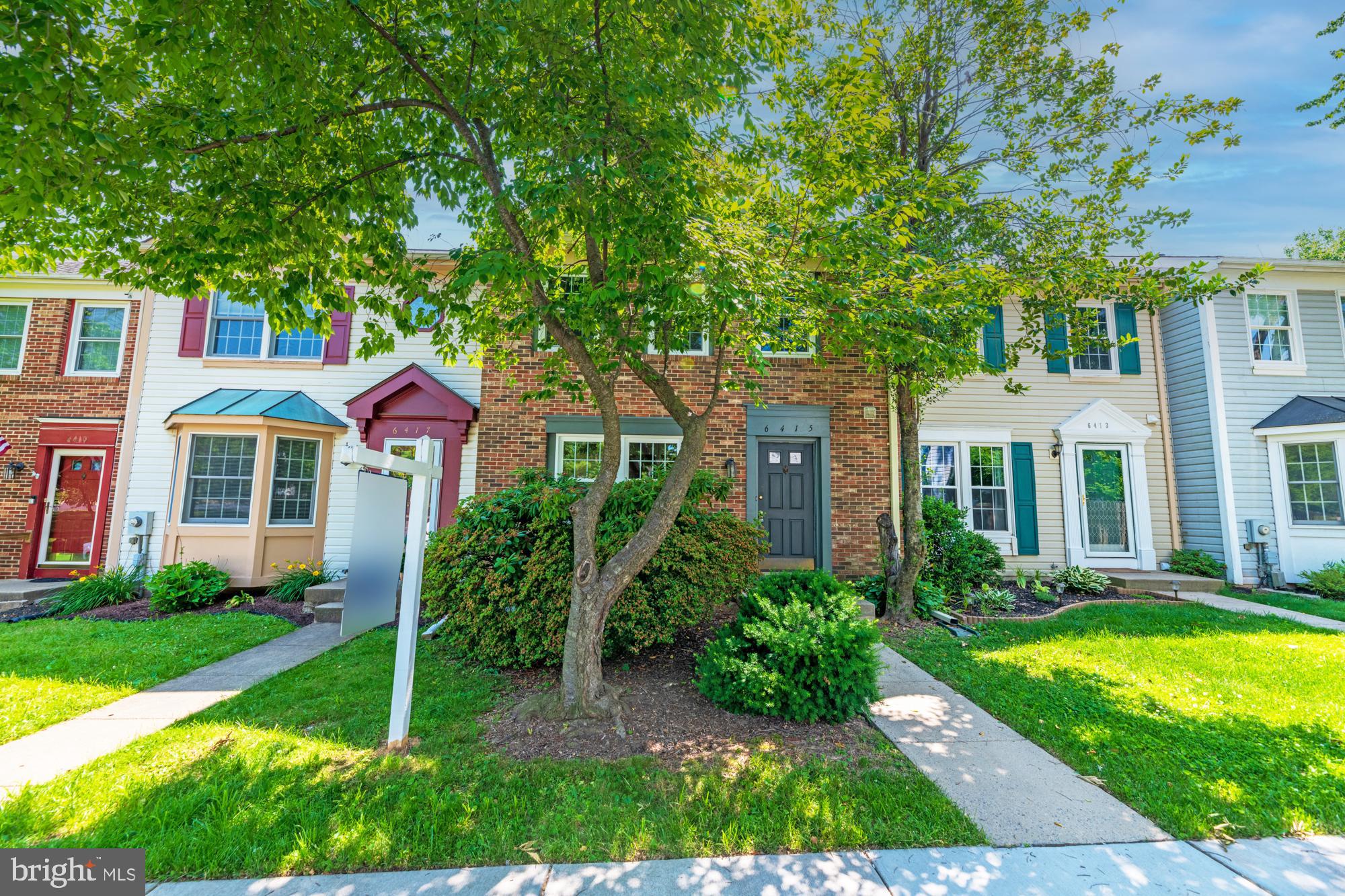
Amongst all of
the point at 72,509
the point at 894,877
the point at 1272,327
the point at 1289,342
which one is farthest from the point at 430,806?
the point at 1289,342

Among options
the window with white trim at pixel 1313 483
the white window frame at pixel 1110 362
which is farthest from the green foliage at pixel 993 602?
the window with white trim at pixel 1313 483

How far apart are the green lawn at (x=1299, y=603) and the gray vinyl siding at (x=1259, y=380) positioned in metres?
1.66

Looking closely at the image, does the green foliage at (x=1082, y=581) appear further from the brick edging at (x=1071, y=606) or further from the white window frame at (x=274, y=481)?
the white window frame at (x=274, y=481)

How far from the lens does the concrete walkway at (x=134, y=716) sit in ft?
11.7

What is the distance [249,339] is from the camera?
1010 cm

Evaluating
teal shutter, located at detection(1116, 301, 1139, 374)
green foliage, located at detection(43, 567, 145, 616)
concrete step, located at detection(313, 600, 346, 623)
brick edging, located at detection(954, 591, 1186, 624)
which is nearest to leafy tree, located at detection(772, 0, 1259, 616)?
brick edging, located at detection(954, 591, 1186, 624)

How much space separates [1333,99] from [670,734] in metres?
8.36

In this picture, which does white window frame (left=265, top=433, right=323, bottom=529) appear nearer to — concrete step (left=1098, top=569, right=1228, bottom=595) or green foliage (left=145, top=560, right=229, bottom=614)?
green foliage (left=145, top=560, right=229, bottom=614)

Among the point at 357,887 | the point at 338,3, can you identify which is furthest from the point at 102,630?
the point at 338,3

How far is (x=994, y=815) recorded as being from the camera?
302 cm

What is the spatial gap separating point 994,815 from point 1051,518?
9.27 meters

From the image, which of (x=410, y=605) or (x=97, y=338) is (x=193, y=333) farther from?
(x=410, y=605)

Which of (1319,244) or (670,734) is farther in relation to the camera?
(1319,244)

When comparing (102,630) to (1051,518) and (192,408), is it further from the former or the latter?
(1051,518)
